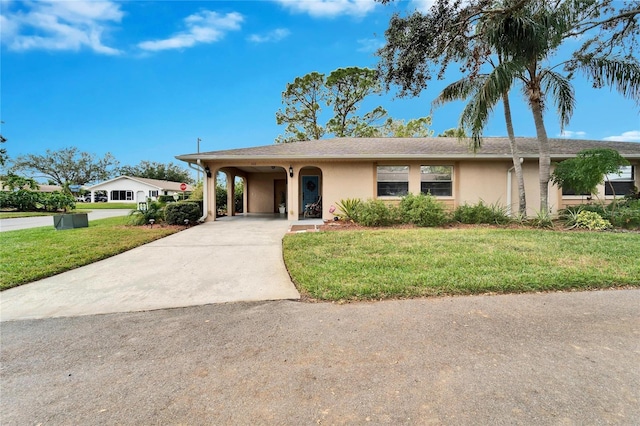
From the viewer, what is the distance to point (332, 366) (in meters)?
2.41

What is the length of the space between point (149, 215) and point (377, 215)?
27.0 feet

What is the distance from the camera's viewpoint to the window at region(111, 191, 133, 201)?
1639 inches

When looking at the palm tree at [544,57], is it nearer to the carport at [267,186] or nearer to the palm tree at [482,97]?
the palm tree at [482,97]

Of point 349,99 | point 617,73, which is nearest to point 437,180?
point 617,73

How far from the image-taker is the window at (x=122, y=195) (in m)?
41.6

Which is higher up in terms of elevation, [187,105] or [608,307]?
[187,105]

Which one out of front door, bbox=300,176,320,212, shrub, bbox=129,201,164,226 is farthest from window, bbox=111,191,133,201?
front door, bbox=300,176,320,212

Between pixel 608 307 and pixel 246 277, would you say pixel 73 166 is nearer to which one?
pixel 246 277

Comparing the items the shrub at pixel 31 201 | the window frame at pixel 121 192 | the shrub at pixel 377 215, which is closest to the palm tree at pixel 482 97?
the shrub at pixel 377 215

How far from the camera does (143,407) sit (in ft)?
6.44

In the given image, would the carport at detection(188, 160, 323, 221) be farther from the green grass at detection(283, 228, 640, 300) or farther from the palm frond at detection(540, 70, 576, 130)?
the palm frond at detection(540, 70, 576, 130)

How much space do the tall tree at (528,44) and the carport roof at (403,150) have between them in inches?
94.1

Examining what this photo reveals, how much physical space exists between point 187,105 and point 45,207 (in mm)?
13427

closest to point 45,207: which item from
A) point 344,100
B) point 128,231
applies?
point 128,231
